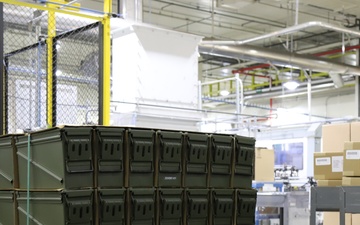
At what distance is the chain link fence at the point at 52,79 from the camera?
4961 millimetres

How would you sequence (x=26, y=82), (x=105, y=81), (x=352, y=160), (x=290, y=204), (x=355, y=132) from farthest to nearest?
(x=290, y=204)
(x=355, y=132)
(x=26, y=82)
(x=352, y=160)
(x=105, y=81)

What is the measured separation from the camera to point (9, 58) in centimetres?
543

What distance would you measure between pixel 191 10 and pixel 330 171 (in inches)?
283

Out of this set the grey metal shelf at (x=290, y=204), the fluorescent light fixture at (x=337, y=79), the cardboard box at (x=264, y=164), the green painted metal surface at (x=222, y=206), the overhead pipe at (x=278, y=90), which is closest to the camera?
the green painted metal surface at (x=222, y=206)

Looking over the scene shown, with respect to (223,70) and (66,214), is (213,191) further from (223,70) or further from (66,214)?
(223,70)

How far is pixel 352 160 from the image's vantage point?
16.2 ft

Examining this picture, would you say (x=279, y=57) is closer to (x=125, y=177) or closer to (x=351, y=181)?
(x=351, y=181)

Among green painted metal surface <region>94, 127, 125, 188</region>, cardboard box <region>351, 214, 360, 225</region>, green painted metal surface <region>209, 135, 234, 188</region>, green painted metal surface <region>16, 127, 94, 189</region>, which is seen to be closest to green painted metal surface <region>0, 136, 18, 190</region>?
green painted metal surface <region>16, 127, 94, 189</region>

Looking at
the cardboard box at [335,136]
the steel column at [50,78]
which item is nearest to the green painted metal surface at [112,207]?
the steel column at [50,78]

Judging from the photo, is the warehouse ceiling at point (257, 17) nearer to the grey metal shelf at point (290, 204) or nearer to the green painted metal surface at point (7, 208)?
the grey metal shelf at point (290, 204)

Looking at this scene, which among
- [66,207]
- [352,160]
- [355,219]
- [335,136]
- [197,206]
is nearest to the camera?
[66,207]

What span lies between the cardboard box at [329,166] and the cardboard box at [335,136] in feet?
4.14

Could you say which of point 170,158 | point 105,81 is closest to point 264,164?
point 105,81

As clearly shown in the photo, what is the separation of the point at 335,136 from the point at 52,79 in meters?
3.42
